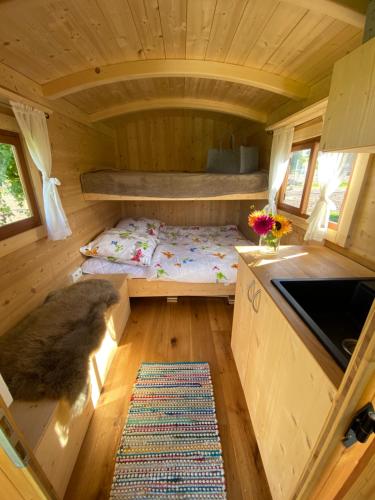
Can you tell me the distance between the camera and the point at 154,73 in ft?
5.12

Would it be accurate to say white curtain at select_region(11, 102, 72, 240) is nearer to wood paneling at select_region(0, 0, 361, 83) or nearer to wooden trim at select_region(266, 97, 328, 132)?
wood paneling at select_region(0, 0, 361, 83)

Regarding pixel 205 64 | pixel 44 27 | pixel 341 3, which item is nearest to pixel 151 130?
pixel 205 64

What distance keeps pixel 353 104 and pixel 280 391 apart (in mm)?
1240

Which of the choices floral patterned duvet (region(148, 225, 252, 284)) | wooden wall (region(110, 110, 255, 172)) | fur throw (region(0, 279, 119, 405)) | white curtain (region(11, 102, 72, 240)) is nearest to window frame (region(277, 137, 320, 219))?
floral patterned duvet (region(148, 225, 252, 284))

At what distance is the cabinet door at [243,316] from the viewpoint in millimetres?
1298

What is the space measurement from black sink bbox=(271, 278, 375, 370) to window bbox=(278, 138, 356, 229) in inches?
23.9

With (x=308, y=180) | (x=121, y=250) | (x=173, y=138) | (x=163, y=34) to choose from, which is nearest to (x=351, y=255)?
(x=308, y=180)

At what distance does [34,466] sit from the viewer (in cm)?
66

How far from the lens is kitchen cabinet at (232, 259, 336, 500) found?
26.3 inches

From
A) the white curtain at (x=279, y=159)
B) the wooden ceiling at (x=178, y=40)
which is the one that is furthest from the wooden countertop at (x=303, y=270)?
the wooden ceiling at (x=178, y=40)

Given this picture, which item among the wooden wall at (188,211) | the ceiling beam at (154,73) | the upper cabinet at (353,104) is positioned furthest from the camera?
the wooden wall at (188,211)

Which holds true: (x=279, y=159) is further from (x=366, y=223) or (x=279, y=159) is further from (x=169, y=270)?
(x=169, y=270)

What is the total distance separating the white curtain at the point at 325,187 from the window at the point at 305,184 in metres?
0.04

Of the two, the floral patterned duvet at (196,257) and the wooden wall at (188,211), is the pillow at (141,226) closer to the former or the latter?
the floral patterned duvet at (196,257)
